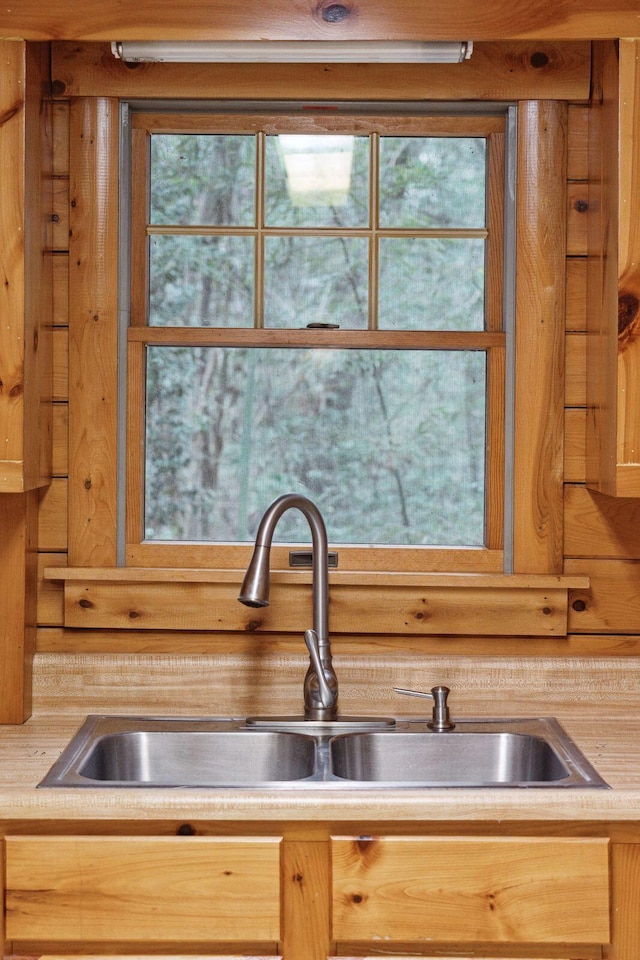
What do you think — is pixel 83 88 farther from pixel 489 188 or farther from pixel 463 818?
pixel 463 818

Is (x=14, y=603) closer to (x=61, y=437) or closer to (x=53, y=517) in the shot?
(x=53, y=517)

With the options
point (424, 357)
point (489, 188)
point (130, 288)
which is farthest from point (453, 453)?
point (130, 288)

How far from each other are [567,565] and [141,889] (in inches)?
44.8

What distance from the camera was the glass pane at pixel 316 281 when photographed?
223 cm

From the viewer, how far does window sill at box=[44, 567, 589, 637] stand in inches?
84.9

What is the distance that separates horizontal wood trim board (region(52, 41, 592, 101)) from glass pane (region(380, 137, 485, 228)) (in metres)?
0.11

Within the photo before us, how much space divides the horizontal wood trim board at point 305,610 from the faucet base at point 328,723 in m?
0.22

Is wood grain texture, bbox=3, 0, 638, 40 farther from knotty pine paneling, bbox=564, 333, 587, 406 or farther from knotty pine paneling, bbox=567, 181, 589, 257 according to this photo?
knotty pine paneling, bbox=564, 333, 587, 406

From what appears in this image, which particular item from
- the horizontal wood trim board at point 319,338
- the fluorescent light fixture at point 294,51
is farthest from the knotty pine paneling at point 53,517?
the fluorescent light fixture at point 294,51

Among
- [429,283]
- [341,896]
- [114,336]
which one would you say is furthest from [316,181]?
[341,896]

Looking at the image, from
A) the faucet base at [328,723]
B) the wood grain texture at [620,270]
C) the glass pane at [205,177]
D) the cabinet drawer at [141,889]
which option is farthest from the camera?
the glass pane at [205,177]

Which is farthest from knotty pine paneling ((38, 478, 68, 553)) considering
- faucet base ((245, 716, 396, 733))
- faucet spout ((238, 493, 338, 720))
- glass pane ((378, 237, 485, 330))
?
glass pane ((378, 237, 485, 330))

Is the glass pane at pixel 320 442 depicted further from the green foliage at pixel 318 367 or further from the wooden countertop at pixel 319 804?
the wooden countertop at pixel 319 804

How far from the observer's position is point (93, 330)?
2.17 metres
